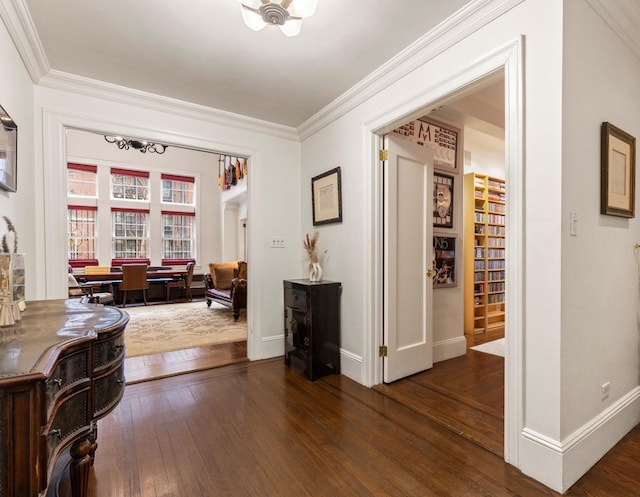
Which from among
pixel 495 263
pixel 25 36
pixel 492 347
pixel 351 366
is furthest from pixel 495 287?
pixel 25 36

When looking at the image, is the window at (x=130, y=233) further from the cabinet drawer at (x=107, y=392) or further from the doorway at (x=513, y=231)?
the doorway at (x=513, y=231)

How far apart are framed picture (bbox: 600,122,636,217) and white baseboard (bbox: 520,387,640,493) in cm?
114

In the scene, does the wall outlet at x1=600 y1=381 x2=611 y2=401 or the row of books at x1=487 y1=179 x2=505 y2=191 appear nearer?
the wall outlet at x1=600 y1=381 x2=611 y2=401

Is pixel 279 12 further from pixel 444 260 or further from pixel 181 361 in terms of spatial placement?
pixel 181 361

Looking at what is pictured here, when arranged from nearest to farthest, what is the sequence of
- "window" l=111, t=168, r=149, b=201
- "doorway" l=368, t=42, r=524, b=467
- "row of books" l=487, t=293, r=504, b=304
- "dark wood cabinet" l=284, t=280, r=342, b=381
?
1. "doorway" l=368, t=42, r=524, b=467
2. "dark wood cabinet" l=284, t=280, r=342, b=381
3. "row of books" l=487, t=293, r=504, b=304
4. "window" l=111, t=168, r=149, b=201

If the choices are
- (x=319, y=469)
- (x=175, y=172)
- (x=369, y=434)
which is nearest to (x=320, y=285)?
(x=369, y=434)

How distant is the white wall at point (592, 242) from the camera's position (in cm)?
154

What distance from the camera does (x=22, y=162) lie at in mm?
2152

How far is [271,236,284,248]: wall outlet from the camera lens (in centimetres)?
347

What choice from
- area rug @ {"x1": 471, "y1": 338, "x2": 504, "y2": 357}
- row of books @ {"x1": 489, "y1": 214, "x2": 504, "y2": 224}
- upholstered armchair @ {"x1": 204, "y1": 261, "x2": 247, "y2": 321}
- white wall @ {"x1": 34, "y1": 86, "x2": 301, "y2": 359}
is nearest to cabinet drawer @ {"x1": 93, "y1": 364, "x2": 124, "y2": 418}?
white wall @ {"x1": 34, "y1": 86, "x2": 301, "y2": 359}

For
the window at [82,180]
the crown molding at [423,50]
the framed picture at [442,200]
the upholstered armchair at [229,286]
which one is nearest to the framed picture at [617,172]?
the crown molding at [423,50]

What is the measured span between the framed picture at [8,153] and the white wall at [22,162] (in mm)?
74

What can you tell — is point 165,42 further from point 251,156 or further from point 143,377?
point 143,377

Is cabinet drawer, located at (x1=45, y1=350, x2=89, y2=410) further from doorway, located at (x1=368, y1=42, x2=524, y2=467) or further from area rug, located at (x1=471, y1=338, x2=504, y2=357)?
area rug, located at (x1=471, y1=338, x2=504, y2=357)
